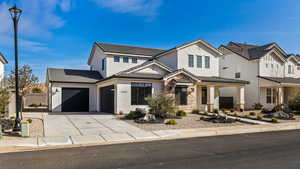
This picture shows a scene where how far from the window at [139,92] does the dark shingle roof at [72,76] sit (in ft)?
20.4

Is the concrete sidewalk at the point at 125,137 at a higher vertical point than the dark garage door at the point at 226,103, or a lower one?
lower

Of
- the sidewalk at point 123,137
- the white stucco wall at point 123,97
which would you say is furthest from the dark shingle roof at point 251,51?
the white stucco wall at point 123,97

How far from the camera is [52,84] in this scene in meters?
21.9

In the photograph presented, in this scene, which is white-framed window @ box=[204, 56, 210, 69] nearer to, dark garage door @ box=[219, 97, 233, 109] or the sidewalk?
dark garage door @ box=[219, 97, 233, 109]

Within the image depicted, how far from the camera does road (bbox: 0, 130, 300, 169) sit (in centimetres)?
627

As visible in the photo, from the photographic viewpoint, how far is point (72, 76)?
2397 cm

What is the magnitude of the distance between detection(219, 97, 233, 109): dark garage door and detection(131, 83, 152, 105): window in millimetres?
12008

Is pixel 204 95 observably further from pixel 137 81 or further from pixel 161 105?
pixel 161 105

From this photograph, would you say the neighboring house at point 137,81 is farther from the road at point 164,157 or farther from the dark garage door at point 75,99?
the road at point 164,157

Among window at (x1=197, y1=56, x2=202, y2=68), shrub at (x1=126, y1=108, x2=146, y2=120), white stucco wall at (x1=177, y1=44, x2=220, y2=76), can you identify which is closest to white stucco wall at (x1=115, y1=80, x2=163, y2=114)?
shrub at (x1=126, y1=108, x2=146, y2=120)

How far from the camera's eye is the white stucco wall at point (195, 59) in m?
23.9

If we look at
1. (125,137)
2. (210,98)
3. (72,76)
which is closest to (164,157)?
(125,137)

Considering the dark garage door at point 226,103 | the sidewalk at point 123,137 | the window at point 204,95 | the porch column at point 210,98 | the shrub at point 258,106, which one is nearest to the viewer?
the sidewalk at point 123,137

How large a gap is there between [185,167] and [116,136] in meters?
5.68
